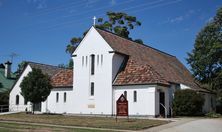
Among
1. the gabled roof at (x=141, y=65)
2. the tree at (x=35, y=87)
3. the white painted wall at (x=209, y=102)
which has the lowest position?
the white painted wall at (x=209, y=102)

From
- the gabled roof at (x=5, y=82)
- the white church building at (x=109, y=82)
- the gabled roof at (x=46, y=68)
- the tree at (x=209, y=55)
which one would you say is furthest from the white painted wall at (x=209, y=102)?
the gabled roof at (x=5, y=82)

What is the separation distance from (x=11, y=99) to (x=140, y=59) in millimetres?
21157

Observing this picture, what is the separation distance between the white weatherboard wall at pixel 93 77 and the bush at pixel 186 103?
24.0ft

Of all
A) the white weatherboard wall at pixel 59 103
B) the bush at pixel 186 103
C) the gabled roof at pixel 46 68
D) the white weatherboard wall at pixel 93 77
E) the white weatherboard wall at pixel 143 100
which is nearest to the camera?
the white weatherboard wall at pixel 143 100

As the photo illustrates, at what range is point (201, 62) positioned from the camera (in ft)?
161

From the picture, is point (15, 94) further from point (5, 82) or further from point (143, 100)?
point (143, 100)

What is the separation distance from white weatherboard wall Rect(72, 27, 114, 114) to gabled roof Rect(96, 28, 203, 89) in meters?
0.96

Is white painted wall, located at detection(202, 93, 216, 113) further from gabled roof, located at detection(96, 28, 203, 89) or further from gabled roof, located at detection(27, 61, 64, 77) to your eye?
gabled roof, located at detection(27, 61, 64, 77)

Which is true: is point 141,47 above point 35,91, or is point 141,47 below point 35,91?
above

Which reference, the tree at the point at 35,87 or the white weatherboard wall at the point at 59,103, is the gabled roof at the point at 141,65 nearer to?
the white weatherboard wall at the point at 59,103

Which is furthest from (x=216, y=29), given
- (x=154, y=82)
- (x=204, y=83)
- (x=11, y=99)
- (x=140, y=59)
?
(x=11, y=99)

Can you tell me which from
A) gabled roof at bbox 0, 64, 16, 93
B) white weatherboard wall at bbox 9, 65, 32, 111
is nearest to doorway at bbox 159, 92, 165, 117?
white weatherboard wall at bbox 9, 65, 32, 111

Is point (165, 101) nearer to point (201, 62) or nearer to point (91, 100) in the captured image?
point (91, 100)

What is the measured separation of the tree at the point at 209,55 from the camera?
47312 millimetres
